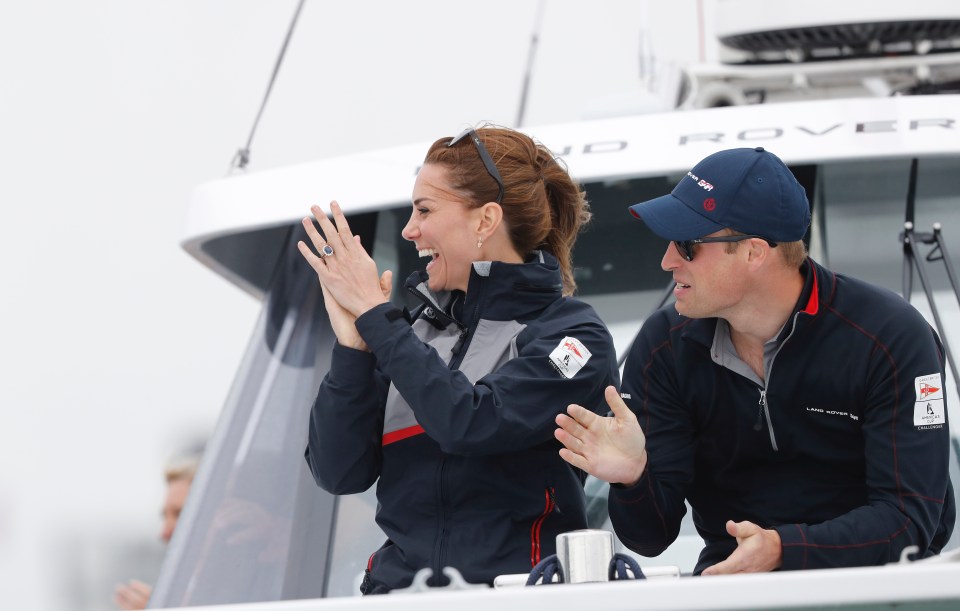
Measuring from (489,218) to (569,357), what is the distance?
12.7 inches

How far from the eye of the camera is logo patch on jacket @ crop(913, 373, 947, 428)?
285 cm

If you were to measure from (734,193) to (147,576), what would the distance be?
13734 mm

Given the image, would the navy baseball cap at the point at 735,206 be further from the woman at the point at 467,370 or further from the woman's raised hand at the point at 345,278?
the woman's raised hand at the point at 345,278

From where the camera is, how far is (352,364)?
284 cm

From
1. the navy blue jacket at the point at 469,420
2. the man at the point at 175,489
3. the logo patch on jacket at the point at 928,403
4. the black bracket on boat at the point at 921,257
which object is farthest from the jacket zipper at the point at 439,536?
the man at the point at 175,489

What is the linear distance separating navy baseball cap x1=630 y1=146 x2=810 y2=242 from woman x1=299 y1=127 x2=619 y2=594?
0.23 m

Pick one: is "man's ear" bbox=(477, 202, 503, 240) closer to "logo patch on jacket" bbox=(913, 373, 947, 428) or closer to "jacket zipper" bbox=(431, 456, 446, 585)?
"jacket zipper" bbox=(431, 456, 446, 585)

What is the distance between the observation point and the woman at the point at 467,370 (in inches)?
107

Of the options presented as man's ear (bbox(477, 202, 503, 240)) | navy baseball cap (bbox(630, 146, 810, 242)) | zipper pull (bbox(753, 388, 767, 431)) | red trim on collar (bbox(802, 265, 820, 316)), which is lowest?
zipper pull (bbox(753, 388, 767, 431))

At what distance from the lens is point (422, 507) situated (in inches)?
110

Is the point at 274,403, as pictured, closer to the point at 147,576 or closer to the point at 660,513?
the point at 660,513

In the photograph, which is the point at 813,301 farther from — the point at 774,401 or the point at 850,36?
the point at 850,36

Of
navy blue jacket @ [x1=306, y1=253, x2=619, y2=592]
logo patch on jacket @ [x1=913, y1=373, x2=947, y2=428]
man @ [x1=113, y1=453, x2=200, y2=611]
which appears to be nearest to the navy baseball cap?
navy blue jacket @ [x1=306, y1=253, x2=619, y2=592]

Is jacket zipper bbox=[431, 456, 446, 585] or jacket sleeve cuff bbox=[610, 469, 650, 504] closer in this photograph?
jacket zipper bbox=[431, 456, 446, 585]
